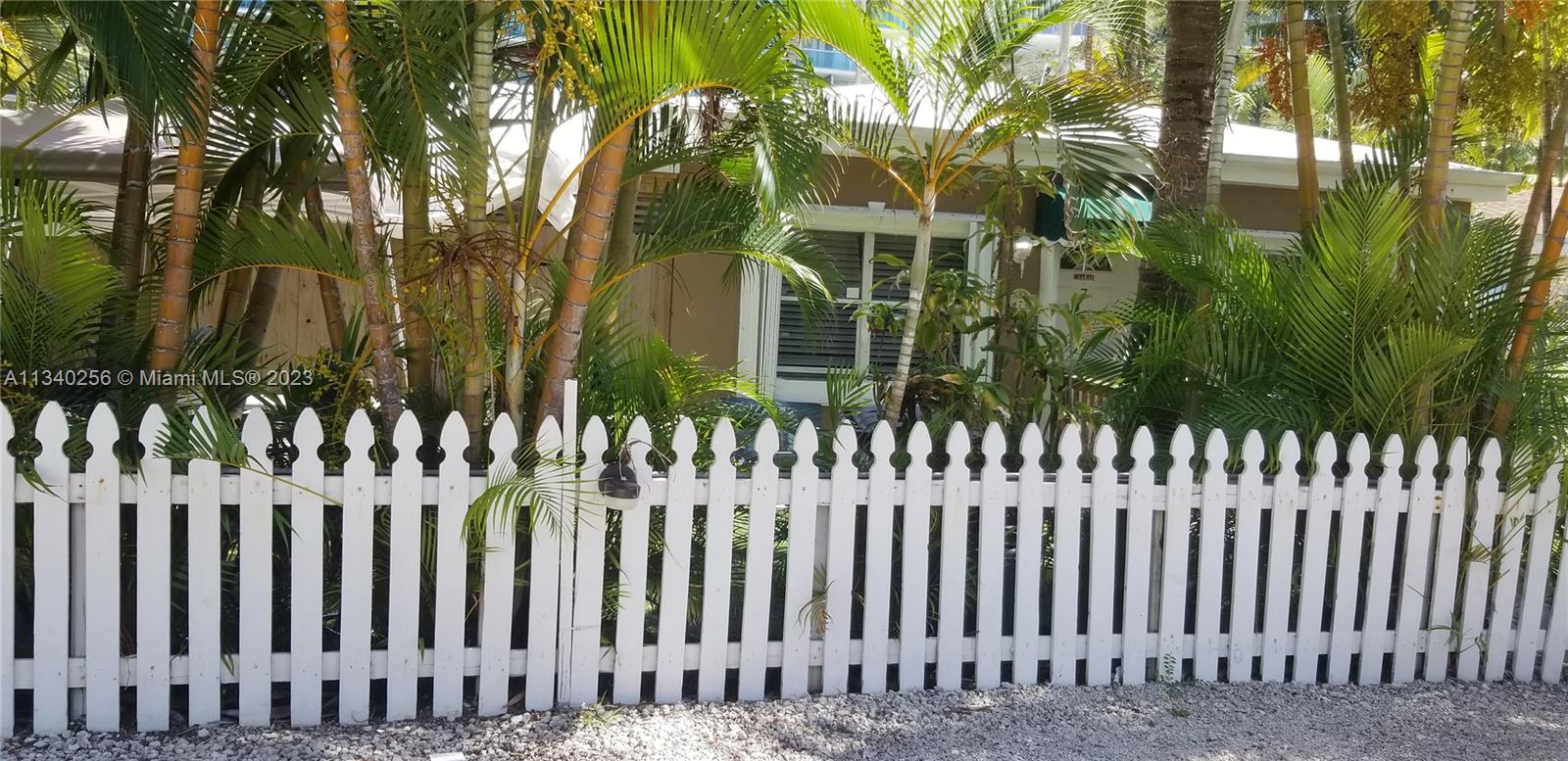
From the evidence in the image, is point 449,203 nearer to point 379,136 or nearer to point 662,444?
point 379,136

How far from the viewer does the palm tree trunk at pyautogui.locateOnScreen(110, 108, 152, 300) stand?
4.06m

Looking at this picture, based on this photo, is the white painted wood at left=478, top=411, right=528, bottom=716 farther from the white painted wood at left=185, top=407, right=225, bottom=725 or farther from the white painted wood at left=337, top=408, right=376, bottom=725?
the white painted wood at left=185, top=407, right=225, bottom=725

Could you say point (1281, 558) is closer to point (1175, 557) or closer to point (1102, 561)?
point (1175, 557)

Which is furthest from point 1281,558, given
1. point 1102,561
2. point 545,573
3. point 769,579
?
point 545,573

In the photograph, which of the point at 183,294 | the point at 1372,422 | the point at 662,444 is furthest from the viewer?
the point at 1372,422

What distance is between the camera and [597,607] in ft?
12.4

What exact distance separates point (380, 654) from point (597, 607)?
66 cm

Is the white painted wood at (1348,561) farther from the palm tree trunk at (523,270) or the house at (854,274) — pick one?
the house at (854,274)

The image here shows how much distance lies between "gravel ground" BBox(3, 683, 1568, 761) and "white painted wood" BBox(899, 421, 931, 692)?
0.34ft

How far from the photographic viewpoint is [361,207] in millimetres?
3588

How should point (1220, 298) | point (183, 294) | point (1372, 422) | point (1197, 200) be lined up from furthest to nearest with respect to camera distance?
1. point (1197, 200)
2. point (1220, 298)
3. point (1372, 422)
4. point (183, 294)

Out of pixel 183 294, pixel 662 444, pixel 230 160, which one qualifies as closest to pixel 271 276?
pixel 230 160

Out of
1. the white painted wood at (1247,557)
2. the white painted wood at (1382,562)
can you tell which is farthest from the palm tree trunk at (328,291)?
the white painted wood at (1382,562)

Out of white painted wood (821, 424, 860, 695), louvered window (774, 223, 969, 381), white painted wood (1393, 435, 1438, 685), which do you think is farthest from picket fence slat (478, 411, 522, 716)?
louvered window (774, 223, 969, 381)
